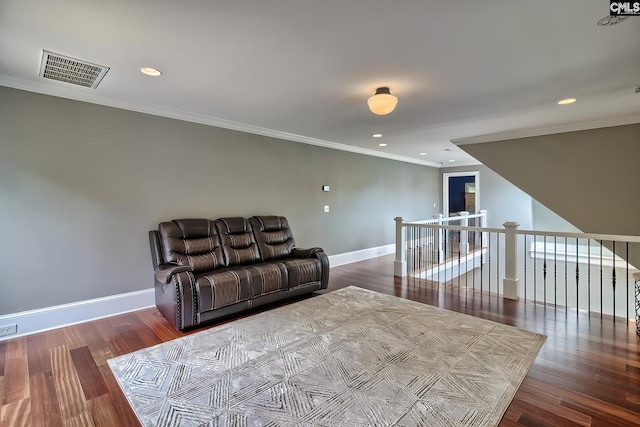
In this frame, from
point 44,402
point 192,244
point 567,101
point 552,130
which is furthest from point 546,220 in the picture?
point 44,402

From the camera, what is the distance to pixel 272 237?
4500 millimetres

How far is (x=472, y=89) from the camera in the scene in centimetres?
307

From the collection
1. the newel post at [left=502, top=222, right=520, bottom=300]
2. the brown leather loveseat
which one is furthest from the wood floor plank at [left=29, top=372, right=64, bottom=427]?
the newel post at [left=502, top=222, right=520, bottom=300]

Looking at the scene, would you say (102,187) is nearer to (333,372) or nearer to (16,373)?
(16,373)

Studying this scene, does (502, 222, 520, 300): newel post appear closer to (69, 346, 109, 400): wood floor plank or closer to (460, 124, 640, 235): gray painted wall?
(460, 124, 640, 235): gray painted wall

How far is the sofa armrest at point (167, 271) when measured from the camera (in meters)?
3.04

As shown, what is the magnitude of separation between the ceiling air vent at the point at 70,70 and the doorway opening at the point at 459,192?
28.2 ft

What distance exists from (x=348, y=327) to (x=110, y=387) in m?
2.00

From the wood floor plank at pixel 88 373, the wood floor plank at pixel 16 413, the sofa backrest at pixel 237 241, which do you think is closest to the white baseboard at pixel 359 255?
the sofa backrest at pixel 237 241

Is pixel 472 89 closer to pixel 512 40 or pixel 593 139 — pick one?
pixel 512 40

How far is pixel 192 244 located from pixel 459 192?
807 centimetres

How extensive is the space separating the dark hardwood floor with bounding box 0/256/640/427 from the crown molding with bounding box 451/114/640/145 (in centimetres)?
269

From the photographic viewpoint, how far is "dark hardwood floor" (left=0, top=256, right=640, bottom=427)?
1.82 metres

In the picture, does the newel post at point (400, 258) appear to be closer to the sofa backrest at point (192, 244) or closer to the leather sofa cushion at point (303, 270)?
the leather sofa cushion at point (303, 270)
